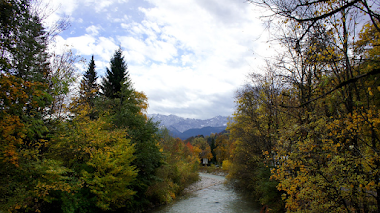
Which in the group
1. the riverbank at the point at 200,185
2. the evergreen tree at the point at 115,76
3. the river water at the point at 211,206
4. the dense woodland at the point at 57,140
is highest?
the evergreen tree at the point at 115,76

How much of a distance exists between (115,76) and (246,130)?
577 inches

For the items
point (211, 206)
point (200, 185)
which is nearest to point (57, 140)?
point (211, 206)

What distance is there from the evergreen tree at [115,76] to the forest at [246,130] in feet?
9.42

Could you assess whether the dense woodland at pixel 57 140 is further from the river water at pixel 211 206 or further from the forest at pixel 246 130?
the river water at pixel 211 206

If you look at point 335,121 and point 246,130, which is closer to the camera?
point 335,121

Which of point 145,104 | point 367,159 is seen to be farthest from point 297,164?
point 145,104

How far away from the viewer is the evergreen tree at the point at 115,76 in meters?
21.4

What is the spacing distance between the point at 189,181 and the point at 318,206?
26.6 metres

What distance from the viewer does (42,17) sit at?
993 centimetres

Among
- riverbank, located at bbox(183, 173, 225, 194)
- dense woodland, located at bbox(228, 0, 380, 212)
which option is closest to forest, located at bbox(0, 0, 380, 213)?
dense woodland, located at bbox(228, 0, 380, 212)

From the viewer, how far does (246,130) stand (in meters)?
17.5

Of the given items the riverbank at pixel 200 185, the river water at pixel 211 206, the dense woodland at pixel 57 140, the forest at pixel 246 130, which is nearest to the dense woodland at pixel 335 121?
the forest at pixel 246 130

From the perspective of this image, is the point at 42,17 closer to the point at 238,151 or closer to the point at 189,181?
the point at 238,151

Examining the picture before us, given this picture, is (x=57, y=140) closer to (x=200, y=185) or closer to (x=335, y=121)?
(x=335, y=121)
